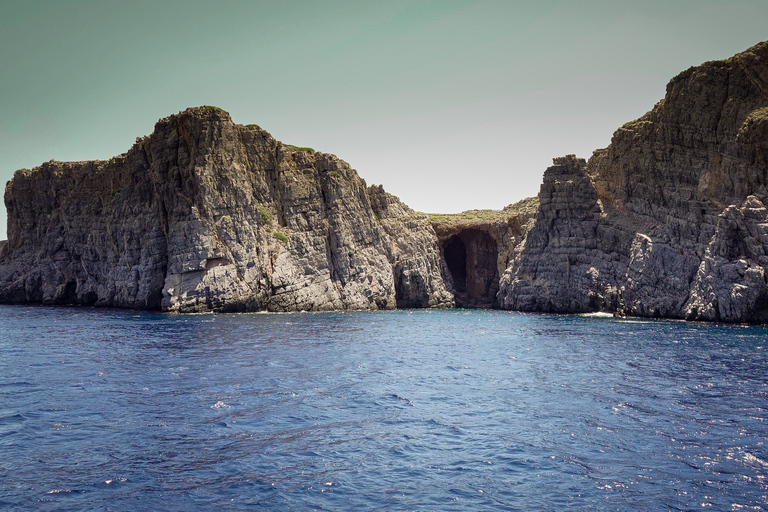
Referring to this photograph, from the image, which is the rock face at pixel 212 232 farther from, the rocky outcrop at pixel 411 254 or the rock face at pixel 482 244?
the rock face at pixel 482 244

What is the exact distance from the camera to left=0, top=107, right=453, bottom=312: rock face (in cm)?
8306

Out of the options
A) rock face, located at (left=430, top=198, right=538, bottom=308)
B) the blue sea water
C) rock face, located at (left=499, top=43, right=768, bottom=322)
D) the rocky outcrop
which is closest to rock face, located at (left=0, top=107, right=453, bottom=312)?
the rocky outcrop

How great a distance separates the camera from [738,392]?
28.2 m

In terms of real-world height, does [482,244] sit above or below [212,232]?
above

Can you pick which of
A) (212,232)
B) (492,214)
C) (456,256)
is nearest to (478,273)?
(456,256)

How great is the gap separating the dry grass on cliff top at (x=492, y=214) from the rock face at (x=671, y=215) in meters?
19.7

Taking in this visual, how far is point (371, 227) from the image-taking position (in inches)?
4092

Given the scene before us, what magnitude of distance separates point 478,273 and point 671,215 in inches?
1981

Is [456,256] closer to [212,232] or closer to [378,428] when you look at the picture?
[212,232]

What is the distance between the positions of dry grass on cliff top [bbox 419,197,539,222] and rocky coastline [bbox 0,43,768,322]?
5.16 ft

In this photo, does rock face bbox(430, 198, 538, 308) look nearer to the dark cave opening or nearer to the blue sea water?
the dark cave opening

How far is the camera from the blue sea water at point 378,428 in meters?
15.5

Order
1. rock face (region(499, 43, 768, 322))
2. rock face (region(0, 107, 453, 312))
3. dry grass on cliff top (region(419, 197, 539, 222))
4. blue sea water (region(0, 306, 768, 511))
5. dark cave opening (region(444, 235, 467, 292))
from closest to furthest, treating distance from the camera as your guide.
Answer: blue sea water (region(0, 306, 768, 511)) < rock face (region(499, 43, 768, 322)) < rock face (region(0, 107, 453, 312)) < dry grass on cliff top (region(419, 197, 539, 222)) < dark cave opening (region(444, 235, 467, 292))

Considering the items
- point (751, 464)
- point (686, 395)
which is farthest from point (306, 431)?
point (686, 395)
